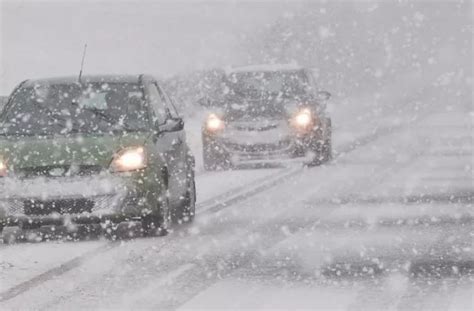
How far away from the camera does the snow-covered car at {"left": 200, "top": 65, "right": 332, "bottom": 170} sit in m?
19.2

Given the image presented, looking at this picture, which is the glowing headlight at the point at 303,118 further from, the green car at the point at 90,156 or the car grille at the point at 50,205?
the car grille at the point at 50,205

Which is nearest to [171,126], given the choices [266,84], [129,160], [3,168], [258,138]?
[129,160]

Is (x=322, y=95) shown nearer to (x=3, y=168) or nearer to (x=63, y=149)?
(x=63, y=149)

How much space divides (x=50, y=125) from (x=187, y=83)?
27477 millimetres

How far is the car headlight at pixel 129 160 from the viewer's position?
10.7 meters

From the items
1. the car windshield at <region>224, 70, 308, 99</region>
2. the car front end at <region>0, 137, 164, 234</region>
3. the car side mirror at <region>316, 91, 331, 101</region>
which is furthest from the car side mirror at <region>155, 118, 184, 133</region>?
the car side mirror at <region>316, 91, 331, 101</region>

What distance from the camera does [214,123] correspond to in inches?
762

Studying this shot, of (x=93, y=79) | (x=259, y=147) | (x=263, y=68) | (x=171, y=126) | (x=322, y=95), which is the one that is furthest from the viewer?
(x=263, y=68)

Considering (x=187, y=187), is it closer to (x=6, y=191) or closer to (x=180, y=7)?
(x=6, y=191)

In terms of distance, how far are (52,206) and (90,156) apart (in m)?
0.56

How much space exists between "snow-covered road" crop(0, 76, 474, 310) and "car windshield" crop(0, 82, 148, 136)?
47.3 inches

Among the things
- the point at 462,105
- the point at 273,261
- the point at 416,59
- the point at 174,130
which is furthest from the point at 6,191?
the point at 416,59

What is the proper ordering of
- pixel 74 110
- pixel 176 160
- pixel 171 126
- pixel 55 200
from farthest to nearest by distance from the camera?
1. pixel 176 160
2. pixel 74 110
3. pixel 171 126
4. pixel 55 200

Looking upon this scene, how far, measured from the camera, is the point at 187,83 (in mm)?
38812
